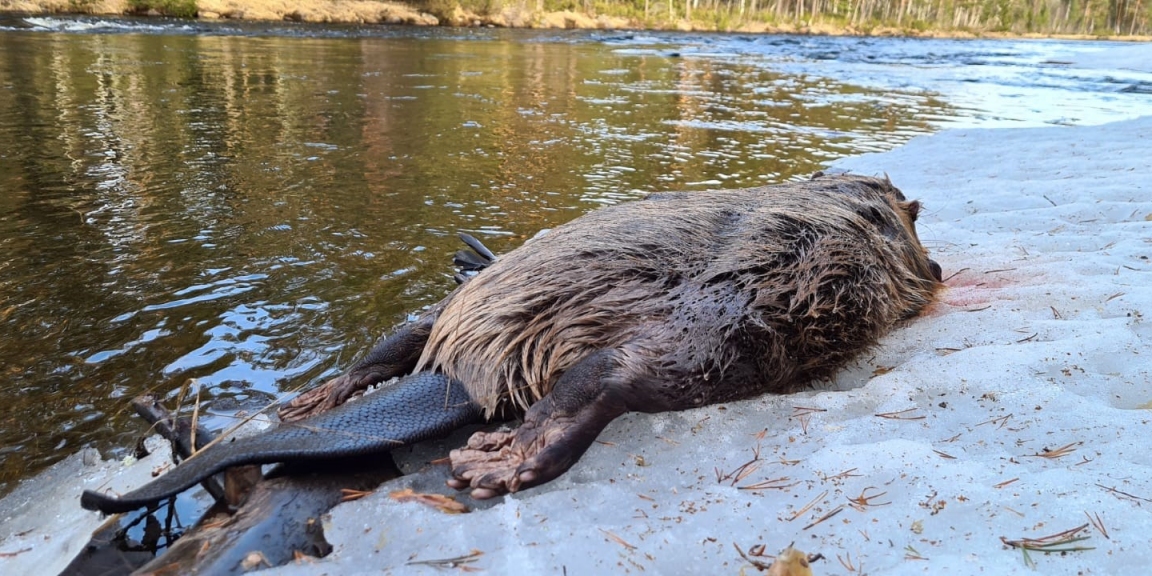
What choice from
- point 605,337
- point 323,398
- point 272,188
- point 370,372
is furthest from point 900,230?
point 272,188

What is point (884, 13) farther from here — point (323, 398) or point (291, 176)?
point (323, 398)

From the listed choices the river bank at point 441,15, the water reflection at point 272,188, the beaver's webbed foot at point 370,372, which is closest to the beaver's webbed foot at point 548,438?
the beaver's webbed foot at point 370,372

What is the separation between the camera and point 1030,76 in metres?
19.4

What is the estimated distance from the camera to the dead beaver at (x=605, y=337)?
8.05 ft

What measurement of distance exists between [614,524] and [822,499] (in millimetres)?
602

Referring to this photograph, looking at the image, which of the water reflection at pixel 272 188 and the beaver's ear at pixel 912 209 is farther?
the beaver's ear at pixel 912 209

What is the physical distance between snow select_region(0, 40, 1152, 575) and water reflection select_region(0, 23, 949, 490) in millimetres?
1139

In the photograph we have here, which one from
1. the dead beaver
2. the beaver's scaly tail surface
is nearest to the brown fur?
the dead beaver

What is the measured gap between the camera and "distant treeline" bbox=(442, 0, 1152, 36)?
176ft

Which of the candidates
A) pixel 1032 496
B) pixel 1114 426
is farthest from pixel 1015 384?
pixel 1032 496

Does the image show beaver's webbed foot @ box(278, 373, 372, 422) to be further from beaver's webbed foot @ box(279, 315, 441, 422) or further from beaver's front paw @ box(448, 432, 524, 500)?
beaver's front paw @ box(448, 432, 524, 500)

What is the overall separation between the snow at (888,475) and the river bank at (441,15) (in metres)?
34.3

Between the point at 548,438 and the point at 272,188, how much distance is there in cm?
488

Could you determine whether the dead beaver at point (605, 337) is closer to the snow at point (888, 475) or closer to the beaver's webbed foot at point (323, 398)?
the beaver's webbed foot at point (323, 398)
